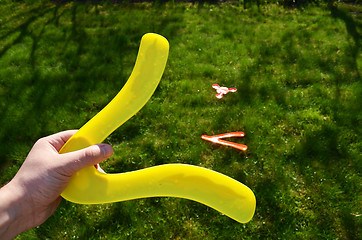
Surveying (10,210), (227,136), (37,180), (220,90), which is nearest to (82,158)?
(37,180)

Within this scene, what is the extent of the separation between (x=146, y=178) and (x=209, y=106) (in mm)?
2060

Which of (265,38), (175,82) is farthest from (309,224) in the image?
(265,38)

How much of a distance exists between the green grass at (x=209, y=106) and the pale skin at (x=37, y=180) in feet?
3.59

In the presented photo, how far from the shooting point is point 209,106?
11.0 feet

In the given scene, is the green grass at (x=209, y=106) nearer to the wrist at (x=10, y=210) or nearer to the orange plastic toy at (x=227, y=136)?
the orange plastic toy at (x=227, y=136)

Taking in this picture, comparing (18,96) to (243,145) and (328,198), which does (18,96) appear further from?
(328,198)

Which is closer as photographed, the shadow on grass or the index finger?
the index finger

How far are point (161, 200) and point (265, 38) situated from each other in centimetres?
327

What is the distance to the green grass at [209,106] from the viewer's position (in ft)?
7.95

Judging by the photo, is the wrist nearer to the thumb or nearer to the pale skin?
the pale skin

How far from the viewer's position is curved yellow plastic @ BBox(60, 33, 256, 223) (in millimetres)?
1414

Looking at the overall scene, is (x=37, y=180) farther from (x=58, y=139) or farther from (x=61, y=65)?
(x=61, y=65)

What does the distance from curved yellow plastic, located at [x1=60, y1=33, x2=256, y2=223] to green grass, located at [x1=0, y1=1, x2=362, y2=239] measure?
41.9 inches

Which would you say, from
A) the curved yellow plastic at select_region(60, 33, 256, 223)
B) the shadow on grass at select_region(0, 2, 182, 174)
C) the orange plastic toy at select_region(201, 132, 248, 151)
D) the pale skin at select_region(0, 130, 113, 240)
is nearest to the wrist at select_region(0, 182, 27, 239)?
the pale skin at select_region(0, 130, 113, 240)
